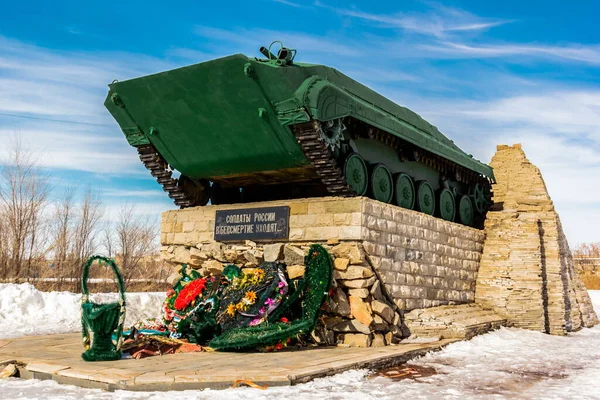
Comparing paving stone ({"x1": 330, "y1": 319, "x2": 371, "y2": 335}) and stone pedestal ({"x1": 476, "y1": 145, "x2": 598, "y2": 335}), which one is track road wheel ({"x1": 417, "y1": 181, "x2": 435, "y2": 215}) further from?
paving stone ({"x1": 330, "y1": 319, "x2": 371, "y2": 335})

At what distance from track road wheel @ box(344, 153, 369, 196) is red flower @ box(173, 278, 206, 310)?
310 centimetres

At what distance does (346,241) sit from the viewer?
1054 cm

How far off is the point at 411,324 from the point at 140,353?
16.2 feet

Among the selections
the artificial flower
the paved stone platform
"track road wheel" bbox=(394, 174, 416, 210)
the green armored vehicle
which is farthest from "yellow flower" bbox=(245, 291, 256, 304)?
"track road wheel" bbox=(394, 174, 416, 210)

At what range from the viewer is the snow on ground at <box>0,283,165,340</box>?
12.3 m

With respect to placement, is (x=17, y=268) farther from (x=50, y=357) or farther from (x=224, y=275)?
(x=50, y=357)

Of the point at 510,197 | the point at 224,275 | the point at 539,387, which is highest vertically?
the point at 510,197

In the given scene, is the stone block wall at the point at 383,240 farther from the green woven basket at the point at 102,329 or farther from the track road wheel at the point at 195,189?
the green woven basket at the point at 102,329

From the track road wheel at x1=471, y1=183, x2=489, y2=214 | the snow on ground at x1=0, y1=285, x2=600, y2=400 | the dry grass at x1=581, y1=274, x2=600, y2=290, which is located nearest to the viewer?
the snow on ground at x1=0, y1=285, x2=600, y2=400

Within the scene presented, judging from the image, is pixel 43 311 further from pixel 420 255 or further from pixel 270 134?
pixel 420 255

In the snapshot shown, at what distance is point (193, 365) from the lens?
292 inches

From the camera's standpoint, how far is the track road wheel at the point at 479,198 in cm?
1702

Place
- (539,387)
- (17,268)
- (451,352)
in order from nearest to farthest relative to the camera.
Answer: (539,387), (451,352), (17,268)

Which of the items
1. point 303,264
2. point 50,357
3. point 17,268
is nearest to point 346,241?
point 303,264
